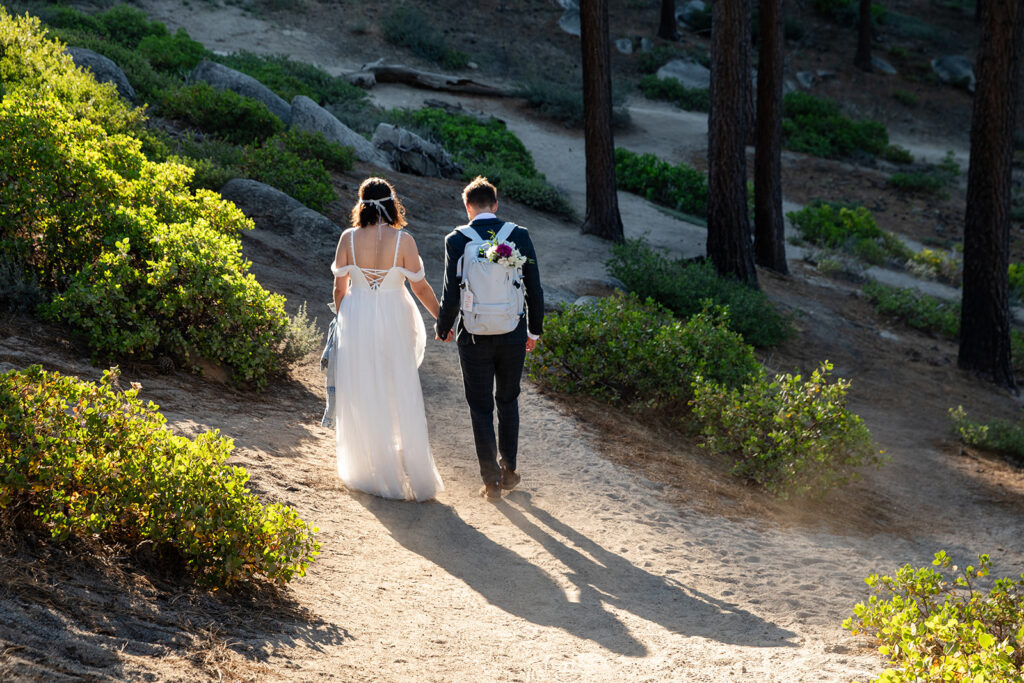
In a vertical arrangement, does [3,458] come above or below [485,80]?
below

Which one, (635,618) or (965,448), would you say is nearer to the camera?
(635,618)

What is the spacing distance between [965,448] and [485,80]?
21.4 m

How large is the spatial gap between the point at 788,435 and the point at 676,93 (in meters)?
25.1

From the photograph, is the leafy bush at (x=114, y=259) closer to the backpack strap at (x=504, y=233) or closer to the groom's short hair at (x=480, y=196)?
the groom's short hair at (x=480, y=196)

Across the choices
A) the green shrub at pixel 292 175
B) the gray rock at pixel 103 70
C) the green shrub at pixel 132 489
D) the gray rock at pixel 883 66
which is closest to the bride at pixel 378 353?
the green shrub at pixel 132 489

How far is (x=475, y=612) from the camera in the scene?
13.6 feet

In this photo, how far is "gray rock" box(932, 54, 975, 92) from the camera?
114ft

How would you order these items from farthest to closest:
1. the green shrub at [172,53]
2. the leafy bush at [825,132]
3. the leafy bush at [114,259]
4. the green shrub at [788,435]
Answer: the leafy bush at [825,132], the green shrub at [172,53], the green shrub at [788,435], the leafy bush at [114,259]

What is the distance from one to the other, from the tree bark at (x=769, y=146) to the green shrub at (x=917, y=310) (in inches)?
66.1

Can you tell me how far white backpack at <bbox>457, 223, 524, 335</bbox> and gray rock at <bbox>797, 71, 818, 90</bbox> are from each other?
31.8 meters

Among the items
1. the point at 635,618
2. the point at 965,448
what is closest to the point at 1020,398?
the point at 965,448

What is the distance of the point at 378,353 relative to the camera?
5.19 m

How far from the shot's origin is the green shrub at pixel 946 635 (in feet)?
9.44

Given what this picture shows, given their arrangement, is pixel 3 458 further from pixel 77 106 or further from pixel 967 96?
pixel 967 96
